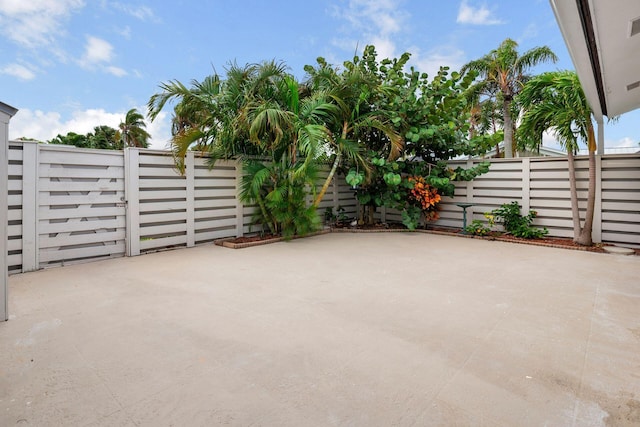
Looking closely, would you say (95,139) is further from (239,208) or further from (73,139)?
(239,208)

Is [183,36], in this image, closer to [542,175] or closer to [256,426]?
[542,175]

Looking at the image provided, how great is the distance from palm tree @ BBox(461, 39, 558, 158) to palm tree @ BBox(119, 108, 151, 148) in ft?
58.9

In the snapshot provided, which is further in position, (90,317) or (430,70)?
(430,70)

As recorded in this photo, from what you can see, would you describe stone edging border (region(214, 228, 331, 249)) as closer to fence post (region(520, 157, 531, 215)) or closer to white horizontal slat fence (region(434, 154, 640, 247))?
white horizontal slat fence (region(434, 154, 640, 247))

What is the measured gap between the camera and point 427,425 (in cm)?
139

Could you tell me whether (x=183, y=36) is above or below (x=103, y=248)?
above

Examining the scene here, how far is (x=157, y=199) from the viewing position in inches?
200

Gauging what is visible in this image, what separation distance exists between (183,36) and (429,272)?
1028cm

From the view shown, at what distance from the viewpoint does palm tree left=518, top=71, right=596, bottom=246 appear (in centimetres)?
516

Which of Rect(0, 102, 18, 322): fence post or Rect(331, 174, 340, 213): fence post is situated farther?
Rect(331, 174, 340, 213): fence post

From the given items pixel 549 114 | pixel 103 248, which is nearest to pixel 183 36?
pixel 103 248

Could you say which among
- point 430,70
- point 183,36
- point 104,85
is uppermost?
point 183,36

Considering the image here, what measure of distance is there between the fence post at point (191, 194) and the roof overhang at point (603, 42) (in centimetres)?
490

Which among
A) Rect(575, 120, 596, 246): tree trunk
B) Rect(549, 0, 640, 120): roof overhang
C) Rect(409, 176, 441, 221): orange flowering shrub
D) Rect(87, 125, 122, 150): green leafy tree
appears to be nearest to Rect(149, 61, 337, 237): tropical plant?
Rect(409, 176, 441, 221): orange flowering shrub
